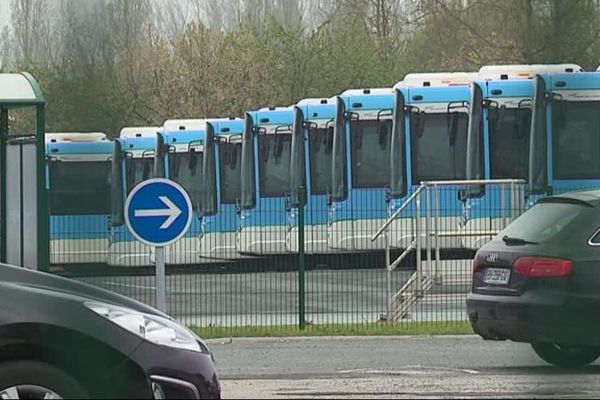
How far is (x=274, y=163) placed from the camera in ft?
86.7

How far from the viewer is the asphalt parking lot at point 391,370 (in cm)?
958

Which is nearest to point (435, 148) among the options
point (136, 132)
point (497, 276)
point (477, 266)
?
point (136, 132)

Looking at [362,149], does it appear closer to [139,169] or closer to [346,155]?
[346,155]

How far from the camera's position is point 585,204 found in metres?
10.8

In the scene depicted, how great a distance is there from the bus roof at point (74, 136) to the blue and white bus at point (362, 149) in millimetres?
5202

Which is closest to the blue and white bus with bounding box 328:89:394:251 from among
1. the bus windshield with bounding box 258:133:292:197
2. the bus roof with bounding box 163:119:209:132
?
the bus windshield with bounding box 258:133:292:197

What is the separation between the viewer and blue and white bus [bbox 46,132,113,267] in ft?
58.7

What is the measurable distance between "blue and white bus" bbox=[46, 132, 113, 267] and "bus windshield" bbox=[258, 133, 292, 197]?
3.50 meters

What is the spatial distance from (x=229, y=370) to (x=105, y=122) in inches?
540

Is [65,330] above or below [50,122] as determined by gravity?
below

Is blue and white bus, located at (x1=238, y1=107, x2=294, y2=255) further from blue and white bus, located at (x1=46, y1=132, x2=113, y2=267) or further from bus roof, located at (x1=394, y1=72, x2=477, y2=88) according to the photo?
blue and white bus, located at (x1=46, y1=132, x2=113, y2=267)

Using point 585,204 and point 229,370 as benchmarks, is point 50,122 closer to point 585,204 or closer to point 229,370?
point 229,370

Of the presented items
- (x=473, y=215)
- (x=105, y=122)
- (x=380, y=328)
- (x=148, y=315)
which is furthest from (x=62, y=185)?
(x=148, y=315)

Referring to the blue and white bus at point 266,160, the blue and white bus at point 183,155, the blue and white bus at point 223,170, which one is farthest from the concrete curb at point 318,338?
the blue and white bus at point 183,155
